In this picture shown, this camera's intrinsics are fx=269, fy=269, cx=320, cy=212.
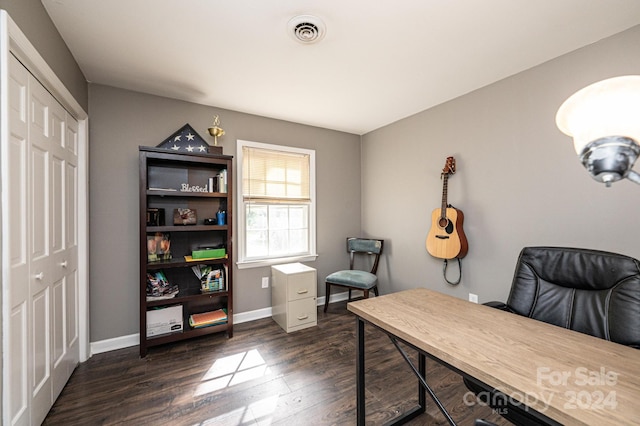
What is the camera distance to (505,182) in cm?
245

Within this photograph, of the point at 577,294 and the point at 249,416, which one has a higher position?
the point at 577,294

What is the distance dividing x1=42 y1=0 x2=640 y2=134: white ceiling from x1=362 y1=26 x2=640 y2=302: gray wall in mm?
200

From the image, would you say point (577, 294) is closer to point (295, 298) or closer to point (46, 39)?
point (295, 298)

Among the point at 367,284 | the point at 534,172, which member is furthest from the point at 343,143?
the point at 534,172

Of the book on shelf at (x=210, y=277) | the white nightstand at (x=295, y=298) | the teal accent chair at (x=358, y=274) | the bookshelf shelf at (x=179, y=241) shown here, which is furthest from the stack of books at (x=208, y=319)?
the teal accent chair at (x=358, y=274)

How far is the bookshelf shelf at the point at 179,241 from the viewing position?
244 cm

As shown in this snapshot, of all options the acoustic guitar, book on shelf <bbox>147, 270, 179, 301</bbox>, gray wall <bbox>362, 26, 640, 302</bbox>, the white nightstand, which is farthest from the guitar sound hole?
book on shelf <bbox>147, 270, 179, 301</bbox>

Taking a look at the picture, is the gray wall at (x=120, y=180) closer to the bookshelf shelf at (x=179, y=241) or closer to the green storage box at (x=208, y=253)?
the bookshelf shelf at (x=179, y=241)

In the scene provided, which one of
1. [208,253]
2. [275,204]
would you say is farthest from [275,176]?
[208,253]

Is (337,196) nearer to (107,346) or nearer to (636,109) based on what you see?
(107,346)

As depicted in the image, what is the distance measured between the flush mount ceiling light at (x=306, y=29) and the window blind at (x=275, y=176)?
1601mm

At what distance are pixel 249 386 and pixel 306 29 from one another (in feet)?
8.36

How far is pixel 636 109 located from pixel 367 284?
9.16 ft

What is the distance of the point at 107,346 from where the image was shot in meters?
2.51
